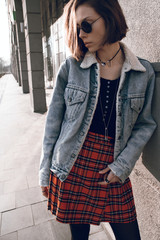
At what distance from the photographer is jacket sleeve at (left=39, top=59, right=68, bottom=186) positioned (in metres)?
1.38

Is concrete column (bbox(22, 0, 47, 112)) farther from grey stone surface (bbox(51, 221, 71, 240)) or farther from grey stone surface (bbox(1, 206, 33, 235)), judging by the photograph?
grey stone surface (bbox(51, 221, 71, 240))

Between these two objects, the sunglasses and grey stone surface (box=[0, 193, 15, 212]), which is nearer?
the sunglasses

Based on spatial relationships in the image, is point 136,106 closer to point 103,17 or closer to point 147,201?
point 103,17

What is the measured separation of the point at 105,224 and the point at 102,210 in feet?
3.57

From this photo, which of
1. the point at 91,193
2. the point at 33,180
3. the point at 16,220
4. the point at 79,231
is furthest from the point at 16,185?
the point at 91,193

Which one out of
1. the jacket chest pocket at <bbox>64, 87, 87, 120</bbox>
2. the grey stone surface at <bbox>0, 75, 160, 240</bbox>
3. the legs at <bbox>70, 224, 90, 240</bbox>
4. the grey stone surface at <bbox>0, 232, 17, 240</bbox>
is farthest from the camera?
the grey stone surface at <bbox>0, 232, 17, 240</bbox>

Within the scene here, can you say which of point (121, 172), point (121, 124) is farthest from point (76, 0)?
point (121, 172)

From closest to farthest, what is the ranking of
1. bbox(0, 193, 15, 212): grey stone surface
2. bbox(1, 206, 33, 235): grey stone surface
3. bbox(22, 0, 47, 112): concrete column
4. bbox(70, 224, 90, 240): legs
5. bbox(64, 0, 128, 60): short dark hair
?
bbox(64, 0, 128, 60): short dark hair < bbox(70, 224, 90, 240): legs < bbox(1, 206, 33, 235): grey stone surface < bbox(0, 193, 15, 212): grey stone surface < bbox(22, 0, 47, 112): concrete column

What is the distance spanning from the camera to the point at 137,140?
1.33 m

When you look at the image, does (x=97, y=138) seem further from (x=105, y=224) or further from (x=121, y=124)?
(x=105, y=224)

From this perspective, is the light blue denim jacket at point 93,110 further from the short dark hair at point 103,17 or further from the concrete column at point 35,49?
the concrete column at point 35,49

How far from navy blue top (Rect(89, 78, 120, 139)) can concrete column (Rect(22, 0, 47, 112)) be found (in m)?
6.79

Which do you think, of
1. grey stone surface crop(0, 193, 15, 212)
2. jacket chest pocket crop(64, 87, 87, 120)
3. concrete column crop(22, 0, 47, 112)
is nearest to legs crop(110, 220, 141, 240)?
jacket chest pocket crop(64, 87, 87, 120)

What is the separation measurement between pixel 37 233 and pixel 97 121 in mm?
1729
